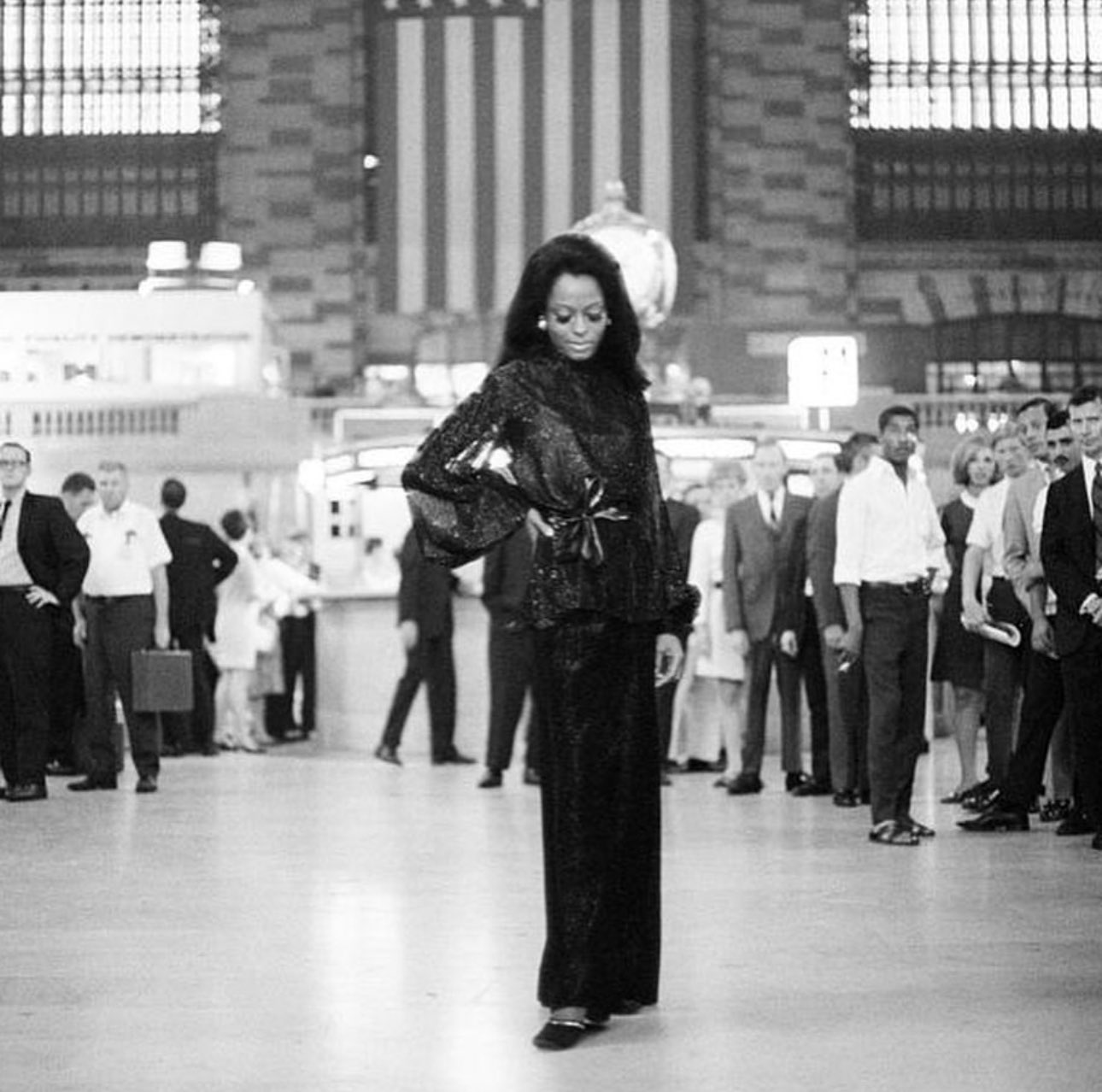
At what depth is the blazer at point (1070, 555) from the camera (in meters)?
7.87

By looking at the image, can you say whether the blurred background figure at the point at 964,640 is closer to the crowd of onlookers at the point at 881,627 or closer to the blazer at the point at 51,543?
the crowd of onlookers at the point at 881,627

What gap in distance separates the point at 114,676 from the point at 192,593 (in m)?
2.37

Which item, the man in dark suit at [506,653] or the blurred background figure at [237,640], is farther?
the blurred background figure at [237,640]

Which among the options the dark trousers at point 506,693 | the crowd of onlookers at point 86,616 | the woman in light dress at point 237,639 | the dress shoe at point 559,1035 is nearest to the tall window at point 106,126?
the woman in light dress at point 237,639

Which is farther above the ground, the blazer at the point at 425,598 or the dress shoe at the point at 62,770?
the blazer at the point at 425,598

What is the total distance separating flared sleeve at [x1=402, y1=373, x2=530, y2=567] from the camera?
495cm

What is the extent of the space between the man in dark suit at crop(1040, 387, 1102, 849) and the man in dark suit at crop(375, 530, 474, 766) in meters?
5.09

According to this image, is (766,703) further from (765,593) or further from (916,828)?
(916,828)

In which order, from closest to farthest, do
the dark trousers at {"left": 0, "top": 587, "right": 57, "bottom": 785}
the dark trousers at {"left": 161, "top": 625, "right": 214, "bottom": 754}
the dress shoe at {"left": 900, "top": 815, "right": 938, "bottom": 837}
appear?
the dress shoe at {"left": 900, "top": 815, "right": 938, "bottom": 837} < the dark trousers at {"left": 0, "top": 587, "right": 57, "bottom": 785} < the dark trousers at {"left": 161, "top": 625, "right": 214, "bottom": 754}

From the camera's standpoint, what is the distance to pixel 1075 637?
7.88m

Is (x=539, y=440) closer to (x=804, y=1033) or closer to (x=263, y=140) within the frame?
(x=804, y=1033)

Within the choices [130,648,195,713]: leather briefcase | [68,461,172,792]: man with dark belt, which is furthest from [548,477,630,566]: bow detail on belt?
[68,461,172,792]: man with dark belt

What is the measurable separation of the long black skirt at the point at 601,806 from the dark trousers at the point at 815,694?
5594mm

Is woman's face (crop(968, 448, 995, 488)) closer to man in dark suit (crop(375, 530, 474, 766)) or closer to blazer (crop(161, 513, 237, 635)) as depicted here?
man in dark suit (crop(375, 530, 474, 766))
